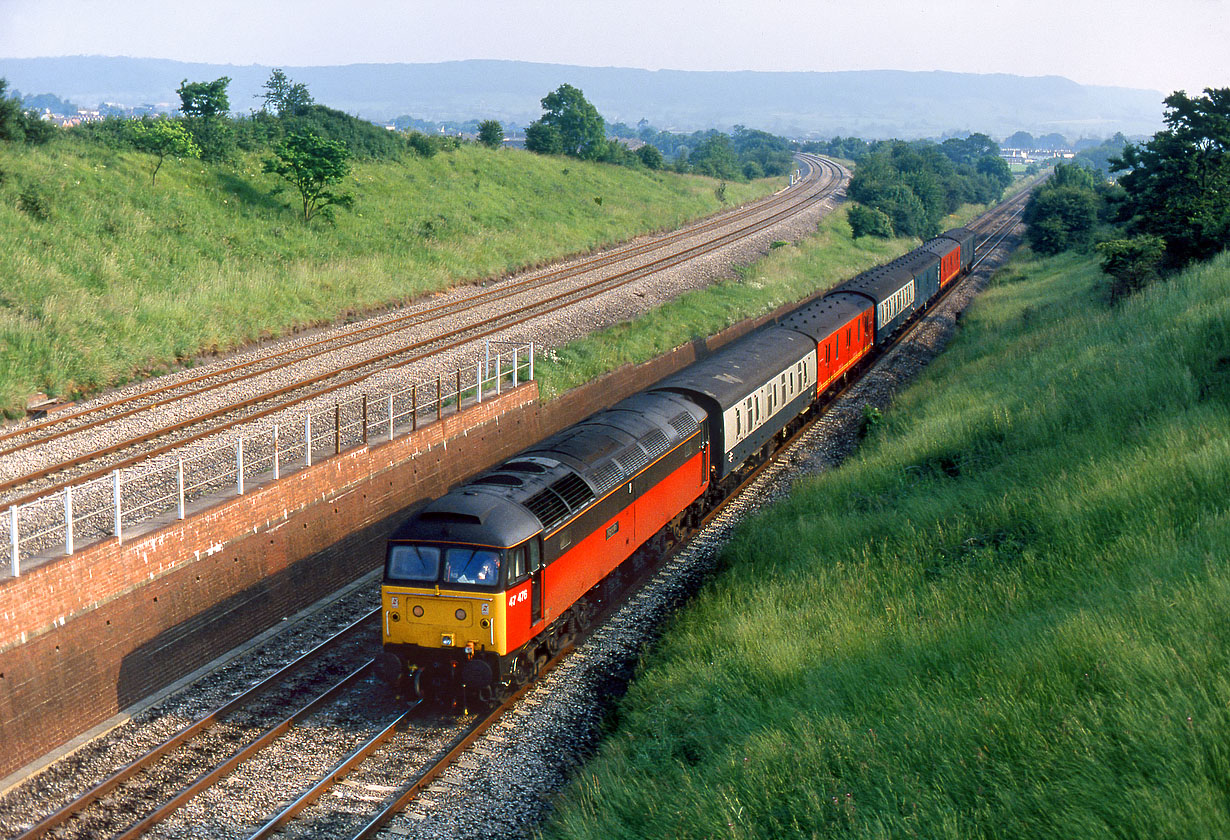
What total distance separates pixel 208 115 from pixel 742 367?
117ft

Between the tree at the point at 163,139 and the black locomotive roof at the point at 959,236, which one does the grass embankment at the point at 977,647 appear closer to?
the tree at the point at 163,139

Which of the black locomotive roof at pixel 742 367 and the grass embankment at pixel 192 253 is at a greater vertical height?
the grass embankment at pixel 192 253

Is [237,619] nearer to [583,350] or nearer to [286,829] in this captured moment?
[286,829]

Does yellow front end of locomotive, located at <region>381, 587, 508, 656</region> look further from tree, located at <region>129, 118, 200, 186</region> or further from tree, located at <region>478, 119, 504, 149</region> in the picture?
tree, located at <region>478, 119, 504, 149</region>

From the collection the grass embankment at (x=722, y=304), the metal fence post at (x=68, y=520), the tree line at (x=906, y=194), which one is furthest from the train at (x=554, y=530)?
the tree line at (x=906, y=194)

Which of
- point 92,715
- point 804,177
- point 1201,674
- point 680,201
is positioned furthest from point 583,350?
point 804,177

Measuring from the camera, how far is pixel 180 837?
36.0ft

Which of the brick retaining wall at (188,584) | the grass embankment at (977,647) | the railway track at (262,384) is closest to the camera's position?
the grass embankment at (977,647)

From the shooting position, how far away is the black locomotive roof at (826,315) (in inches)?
1143

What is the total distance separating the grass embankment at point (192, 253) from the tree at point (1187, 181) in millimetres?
26409

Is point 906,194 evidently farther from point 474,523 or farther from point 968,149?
point 968,149

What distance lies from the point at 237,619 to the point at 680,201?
63541 mm

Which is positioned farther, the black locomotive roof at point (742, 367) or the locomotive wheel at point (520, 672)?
the black locomotive roof at point (742, 367)

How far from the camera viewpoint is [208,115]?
47500 mm
